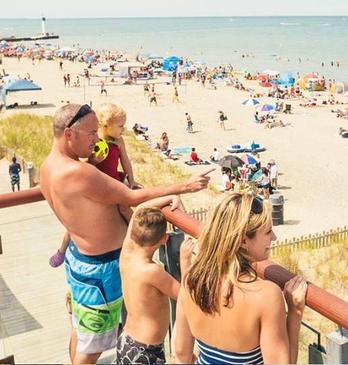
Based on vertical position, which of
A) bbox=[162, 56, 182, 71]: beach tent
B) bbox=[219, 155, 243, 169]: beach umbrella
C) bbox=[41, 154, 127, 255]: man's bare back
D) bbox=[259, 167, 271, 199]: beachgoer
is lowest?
bbox=[162, 56, 182, 71]: beach tent

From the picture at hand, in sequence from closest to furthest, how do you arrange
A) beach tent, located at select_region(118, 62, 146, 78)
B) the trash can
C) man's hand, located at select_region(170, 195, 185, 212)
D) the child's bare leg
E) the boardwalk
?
1. man's hand, located at select_region(170, 195, 185, 212)
2. the child's bare leg
3. the boardwalk
4. the trash can
5. beach tent, located at select_region(118, 62, 146, 78)

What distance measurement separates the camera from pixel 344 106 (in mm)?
42594

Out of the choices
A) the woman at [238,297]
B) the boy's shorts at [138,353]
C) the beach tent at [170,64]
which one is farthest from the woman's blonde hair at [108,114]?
the beach tent at [170,64]

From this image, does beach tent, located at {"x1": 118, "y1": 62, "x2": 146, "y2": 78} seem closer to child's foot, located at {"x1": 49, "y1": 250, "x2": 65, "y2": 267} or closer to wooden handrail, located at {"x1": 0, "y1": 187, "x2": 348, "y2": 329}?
child's foot, located at {"x1": 49, "y1": 250, "x2": 65, "y2": 267}

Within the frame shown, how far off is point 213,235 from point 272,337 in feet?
1.29

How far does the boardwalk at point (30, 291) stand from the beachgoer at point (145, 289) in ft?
5.24

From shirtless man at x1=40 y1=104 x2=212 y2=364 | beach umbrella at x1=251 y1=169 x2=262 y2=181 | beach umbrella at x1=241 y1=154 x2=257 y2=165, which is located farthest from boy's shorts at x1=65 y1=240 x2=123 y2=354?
beach umbrella at x1=241 y1=154 x2=257 y2=165

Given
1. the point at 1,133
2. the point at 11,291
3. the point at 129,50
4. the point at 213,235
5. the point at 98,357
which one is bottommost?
the point at 129,50

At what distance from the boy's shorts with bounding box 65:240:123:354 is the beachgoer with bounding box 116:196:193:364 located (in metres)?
A: 0.27

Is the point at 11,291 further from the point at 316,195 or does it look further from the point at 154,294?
the point at 316,195

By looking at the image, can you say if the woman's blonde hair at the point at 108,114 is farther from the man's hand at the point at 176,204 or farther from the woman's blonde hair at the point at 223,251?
the woman's blonde hair at the point at 223,251

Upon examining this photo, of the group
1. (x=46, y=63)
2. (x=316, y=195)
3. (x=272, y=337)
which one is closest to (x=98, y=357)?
(x=272, y=337)

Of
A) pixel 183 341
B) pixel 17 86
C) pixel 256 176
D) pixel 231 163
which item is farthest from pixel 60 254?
pixel 17 86

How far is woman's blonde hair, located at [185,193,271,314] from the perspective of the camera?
2.03 m
